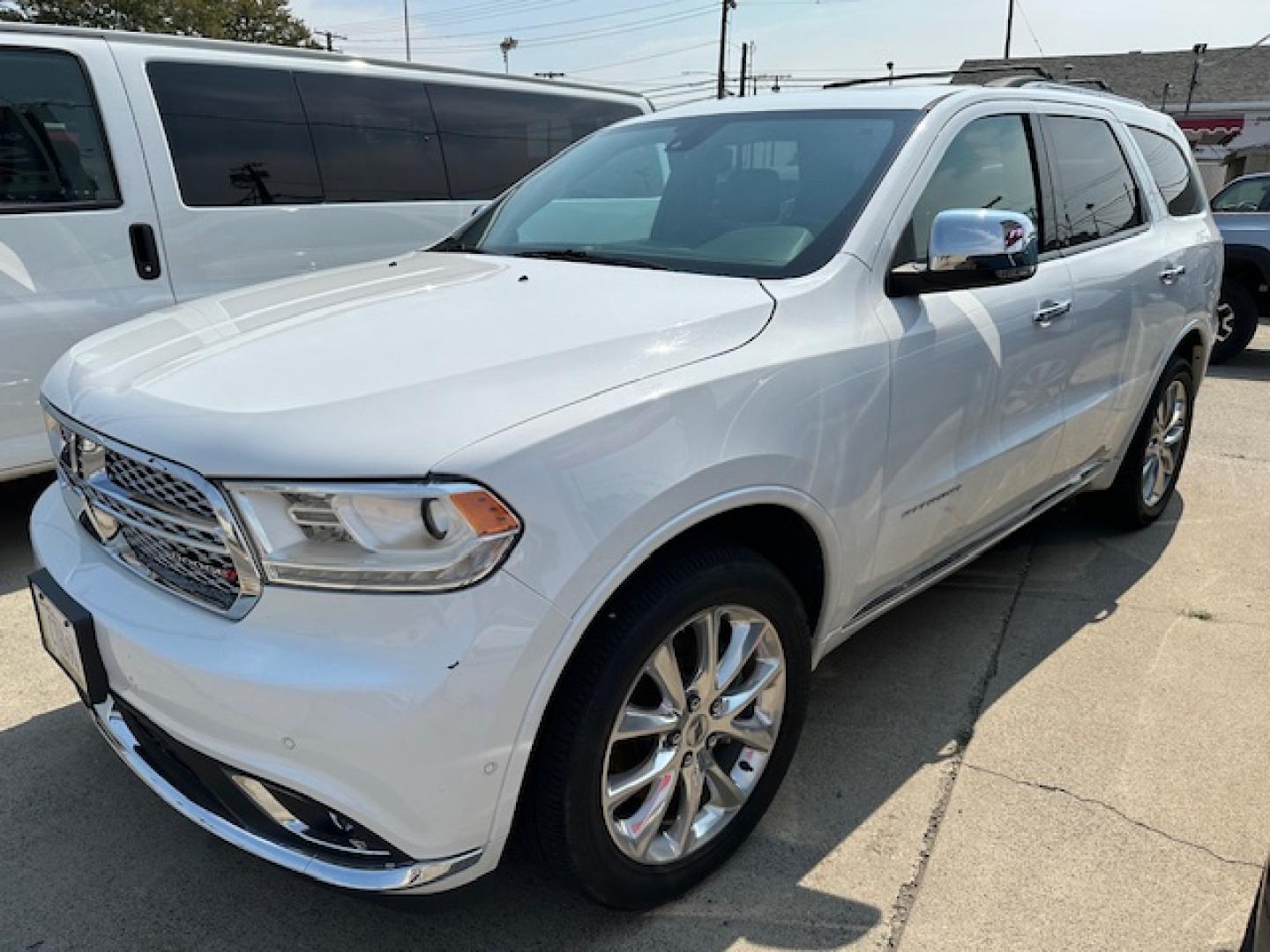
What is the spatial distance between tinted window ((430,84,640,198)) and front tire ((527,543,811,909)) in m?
4.17

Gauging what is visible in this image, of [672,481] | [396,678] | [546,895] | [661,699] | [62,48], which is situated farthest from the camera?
[62,48]

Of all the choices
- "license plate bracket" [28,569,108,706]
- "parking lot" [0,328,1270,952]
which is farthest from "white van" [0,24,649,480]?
"license plate bracket" [28,569,108,706]

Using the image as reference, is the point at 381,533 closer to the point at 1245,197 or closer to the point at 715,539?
the point at 715,539

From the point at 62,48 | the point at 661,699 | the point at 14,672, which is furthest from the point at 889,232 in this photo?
the point at 62,48

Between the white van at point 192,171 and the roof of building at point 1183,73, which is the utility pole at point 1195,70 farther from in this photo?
the white van at point 192,171

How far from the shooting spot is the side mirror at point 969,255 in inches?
93.4

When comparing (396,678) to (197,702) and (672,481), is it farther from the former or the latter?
(672,481)

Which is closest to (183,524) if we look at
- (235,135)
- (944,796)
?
(944,796)

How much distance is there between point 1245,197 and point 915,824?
32.1ft

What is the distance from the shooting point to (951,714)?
9.74 feet

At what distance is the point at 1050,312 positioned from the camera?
3.04m

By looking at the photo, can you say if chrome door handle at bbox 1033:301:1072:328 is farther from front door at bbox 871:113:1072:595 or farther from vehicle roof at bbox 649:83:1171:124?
vehicle roof at bbox 649:83:1171:124

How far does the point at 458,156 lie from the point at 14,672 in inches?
144

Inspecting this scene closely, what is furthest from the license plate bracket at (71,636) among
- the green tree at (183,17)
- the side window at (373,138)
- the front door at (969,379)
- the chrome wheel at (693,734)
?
the green tree at (183,17)
